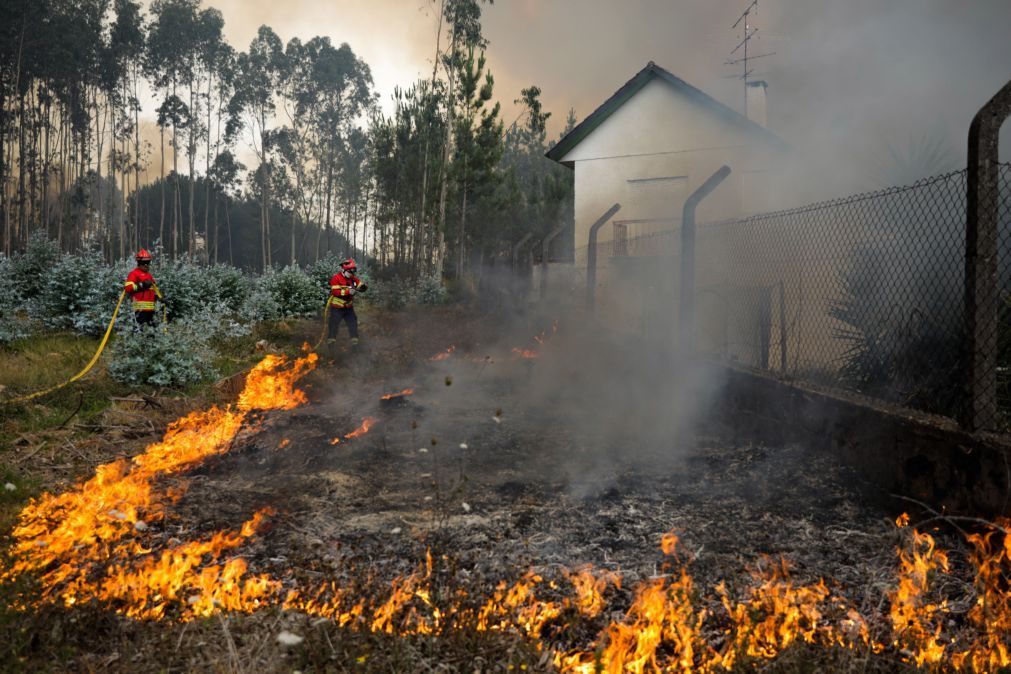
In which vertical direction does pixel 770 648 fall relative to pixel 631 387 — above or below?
below

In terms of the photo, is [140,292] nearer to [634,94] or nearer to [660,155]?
[660,155]

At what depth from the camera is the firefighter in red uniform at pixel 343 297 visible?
38.2 feet

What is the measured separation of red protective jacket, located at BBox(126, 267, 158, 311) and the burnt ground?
151 inches

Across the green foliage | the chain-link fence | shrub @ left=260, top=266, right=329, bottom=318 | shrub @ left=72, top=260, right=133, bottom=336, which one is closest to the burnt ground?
the chain-link fence

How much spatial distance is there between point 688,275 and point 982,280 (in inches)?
136

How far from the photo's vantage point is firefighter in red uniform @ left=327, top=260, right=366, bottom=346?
11648mm

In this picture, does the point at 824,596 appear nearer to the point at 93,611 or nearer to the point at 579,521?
the point at 579,521

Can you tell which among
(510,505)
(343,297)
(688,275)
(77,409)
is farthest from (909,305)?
(343,297)

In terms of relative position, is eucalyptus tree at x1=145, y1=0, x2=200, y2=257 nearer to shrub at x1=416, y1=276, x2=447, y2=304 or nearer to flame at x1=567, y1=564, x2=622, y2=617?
shrub at x1=416, y1=276, x2=447, y2=304

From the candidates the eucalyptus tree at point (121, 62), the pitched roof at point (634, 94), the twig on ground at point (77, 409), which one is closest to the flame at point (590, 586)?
the twig on ground at point (77, 409)

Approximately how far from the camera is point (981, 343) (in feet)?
11.6

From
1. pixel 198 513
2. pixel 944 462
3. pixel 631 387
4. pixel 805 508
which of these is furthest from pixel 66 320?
pixel 944 462

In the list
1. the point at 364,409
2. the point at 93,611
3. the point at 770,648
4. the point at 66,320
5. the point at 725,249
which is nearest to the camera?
the point at 770,648

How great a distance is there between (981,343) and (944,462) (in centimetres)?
81
